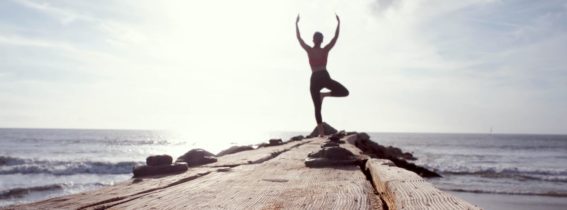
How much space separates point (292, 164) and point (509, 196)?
13.9 meters

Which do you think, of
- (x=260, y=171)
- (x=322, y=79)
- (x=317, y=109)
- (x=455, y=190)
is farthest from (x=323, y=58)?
(x=455, y=190)

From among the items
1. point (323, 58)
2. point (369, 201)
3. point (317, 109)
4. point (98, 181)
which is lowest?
point (98, 181)

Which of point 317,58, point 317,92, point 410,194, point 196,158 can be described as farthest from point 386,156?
point 410,194

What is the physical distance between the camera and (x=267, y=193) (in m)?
2.00

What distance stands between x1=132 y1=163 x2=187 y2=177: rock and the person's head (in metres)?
4.13

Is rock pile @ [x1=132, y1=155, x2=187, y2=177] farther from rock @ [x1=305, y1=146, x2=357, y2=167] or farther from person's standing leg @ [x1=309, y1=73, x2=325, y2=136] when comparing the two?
person's standing leg @ [x1=309, y1=73, x2=325, y2=136]

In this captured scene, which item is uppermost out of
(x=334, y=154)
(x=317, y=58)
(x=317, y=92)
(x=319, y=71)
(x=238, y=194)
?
(x=317, y=58)

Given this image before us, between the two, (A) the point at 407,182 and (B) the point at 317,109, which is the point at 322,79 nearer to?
(B) the point at 317,109

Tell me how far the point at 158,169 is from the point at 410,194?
1920mm

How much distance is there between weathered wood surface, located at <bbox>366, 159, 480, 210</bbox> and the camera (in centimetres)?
148

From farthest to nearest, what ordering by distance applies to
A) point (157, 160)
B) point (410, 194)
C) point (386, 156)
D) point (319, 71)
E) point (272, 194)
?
point (386, 156)
point (319, 71)
point (157, 160)
point (272, 194)
point (410, 194)

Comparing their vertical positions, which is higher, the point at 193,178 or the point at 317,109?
the point at 317,109

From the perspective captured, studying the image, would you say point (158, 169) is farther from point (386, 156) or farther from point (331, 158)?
point (386, 156)

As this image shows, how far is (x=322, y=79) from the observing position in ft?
24.0
